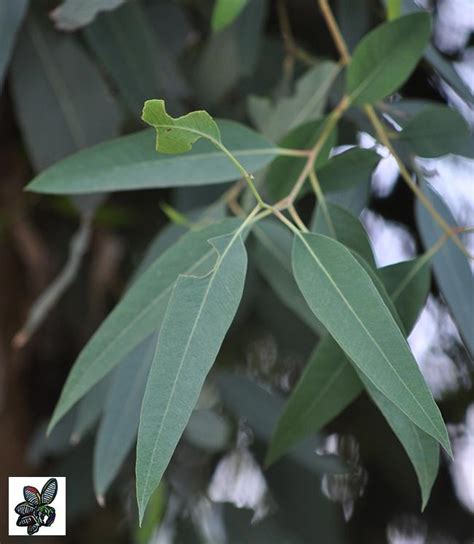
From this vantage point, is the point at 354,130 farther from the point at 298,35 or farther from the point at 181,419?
the point at 181,419

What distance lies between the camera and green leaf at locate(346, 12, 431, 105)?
25.2 inches

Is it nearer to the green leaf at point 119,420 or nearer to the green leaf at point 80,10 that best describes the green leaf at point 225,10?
the green leaf at point 80,10

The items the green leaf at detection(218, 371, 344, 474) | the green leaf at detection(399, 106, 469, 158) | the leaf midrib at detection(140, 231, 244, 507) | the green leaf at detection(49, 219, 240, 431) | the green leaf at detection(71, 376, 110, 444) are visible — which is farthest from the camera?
the green leaf at detection(218, 371, 344, 474)

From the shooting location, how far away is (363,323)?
49 centimetres

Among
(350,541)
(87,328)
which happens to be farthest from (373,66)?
(350,541)

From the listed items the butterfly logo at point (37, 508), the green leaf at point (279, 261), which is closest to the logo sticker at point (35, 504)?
the butterfly logo at point (37, 508)

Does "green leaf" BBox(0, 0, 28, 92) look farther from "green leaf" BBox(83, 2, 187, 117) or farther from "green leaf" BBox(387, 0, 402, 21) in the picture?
"green leaf" BBox(387, 0, 402, 21)

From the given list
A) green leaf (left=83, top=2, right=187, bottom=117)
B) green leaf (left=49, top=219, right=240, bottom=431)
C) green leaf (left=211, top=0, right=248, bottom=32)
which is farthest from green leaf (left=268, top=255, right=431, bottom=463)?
green leaf (left=83, top=2, right=187, bottom=117)

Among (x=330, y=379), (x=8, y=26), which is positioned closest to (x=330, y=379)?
(x=330, y=379)

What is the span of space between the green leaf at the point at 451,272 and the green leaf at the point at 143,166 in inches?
5.3

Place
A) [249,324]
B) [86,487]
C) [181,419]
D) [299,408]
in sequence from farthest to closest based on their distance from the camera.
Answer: [249,324] < [86,487] < [299,408] < [181,419]

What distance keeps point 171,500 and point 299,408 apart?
0.60 metres

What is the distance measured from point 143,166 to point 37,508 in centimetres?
24

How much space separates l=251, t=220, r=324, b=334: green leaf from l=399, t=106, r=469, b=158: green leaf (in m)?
0.12
